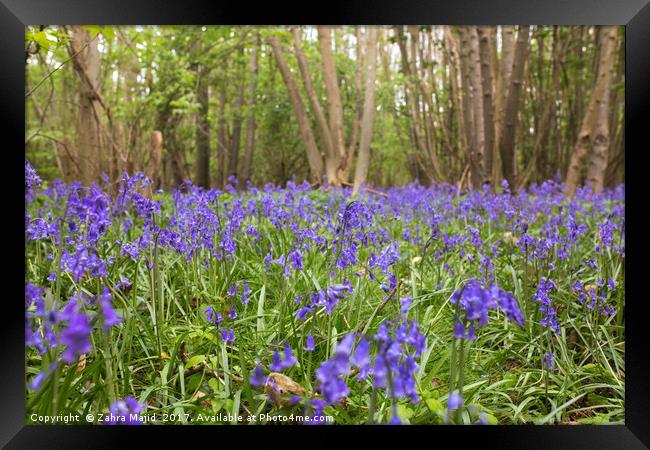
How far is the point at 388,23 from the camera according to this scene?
6.17 feet

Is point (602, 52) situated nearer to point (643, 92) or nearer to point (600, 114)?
point (600, 114)

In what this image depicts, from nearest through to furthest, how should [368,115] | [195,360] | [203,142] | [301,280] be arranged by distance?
[195,360] < [301,280] < [368,115] < [203,142]

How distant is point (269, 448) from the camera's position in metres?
1.68

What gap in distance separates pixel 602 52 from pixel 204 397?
6373 millimetres

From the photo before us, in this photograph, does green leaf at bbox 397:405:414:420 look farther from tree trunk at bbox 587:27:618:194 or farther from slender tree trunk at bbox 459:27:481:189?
slender tree trunk at bbox 459:27:481:189

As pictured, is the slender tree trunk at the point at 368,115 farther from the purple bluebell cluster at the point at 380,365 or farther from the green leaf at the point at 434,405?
the purple bluebell cluster at the point at 380,365

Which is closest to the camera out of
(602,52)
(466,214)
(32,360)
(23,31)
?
(23,31)

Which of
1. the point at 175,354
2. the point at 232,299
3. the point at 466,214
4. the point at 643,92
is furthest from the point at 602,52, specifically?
the point at 175,354

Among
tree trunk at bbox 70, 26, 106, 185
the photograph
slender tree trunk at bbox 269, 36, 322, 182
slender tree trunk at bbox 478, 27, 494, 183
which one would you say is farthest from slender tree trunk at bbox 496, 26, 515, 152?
tree trunk at bbox 70, 26, 106, 185

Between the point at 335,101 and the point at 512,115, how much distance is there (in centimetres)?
394

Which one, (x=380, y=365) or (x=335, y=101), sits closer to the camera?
(x=380, y=365)

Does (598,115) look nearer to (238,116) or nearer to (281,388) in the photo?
(281,388)

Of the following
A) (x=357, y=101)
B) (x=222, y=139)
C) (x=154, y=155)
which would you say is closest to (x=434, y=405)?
(x=154, y=155)

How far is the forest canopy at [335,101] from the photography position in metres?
6.18
